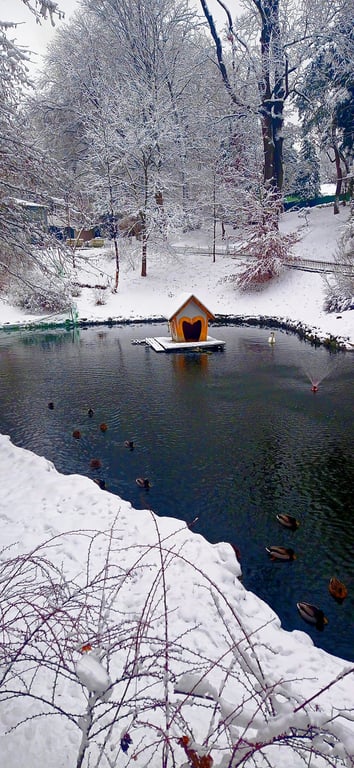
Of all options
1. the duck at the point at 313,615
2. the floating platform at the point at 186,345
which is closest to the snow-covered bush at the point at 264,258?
the floating platform at the point at 186,345

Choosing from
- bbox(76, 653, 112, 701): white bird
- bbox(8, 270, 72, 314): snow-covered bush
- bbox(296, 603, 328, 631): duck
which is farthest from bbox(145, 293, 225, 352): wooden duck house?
bbox(76, 653, 112, 701): white bird

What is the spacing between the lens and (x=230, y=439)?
10.3 metres

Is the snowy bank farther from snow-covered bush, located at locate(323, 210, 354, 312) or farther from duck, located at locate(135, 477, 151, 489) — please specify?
snow-covered bush, located at locate(323, 210, 354, 312)

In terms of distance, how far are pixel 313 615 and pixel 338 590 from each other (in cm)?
52

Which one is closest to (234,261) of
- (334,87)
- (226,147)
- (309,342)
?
(226,147)

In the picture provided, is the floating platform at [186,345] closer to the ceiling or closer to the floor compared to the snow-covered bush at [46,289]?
closer to the floor

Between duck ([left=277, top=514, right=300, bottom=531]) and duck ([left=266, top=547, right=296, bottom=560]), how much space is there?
680 millimetres

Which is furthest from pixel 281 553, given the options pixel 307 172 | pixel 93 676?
pixel 307 172

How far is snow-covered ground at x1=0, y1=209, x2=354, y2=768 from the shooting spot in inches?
89.0

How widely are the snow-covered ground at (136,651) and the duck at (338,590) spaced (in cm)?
81

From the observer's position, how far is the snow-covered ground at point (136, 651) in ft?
7.42

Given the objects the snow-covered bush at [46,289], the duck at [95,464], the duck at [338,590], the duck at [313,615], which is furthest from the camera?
the snow-covered bush at [46,289]

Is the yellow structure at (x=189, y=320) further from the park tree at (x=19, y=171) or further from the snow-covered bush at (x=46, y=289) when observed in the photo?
the park tree at (x=19, y=171)

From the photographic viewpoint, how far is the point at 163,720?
3.44 meters
